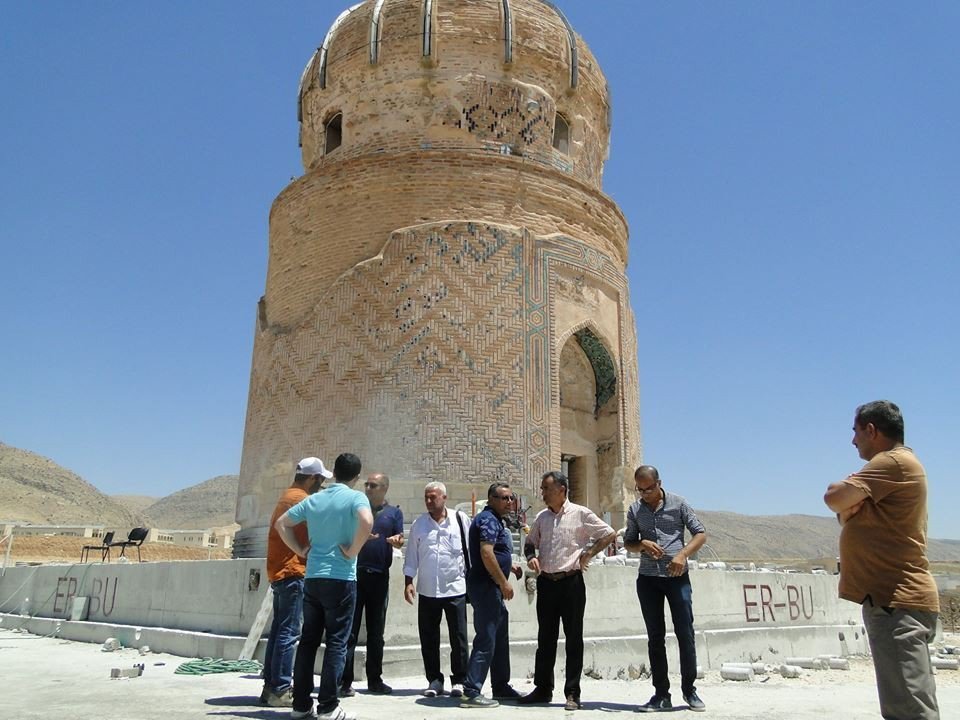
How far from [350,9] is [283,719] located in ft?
43.3

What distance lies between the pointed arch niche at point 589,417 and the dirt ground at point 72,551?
1189cm

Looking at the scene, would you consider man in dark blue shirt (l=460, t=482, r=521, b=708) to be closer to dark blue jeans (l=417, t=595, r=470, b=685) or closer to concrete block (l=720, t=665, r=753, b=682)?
dark blue jeans (l=417, t=595, r=470, b=685)

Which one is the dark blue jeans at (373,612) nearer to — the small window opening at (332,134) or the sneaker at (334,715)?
the sneaker at (334,715)

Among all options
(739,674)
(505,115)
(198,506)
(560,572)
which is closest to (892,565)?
(560,572)

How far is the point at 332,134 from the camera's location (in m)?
14.4

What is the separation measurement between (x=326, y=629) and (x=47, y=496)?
51906 millimetres

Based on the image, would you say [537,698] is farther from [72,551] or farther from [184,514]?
[184,514]

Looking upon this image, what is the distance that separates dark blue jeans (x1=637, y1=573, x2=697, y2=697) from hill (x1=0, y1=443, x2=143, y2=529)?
43138mm

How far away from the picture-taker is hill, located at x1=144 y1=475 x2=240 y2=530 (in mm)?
72688

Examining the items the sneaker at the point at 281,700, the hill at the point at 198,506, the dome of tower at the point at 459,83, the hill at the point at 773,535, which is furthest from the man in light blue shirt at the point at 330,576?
the hill at the point at 198,506

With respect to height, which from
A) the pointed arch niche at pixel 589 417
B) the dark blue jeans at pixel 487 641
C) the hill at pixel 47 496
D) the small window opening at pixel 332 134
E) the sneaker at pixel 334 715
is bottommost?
the sneaker at pixel 334 715

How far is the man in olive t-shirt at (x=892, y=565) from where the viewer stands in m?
2.99

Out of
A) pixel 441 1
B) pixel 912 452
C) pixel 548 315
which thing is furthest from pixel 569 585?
pixel 441 1

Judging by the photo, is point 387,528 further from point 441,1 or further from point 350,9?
point 350,9
